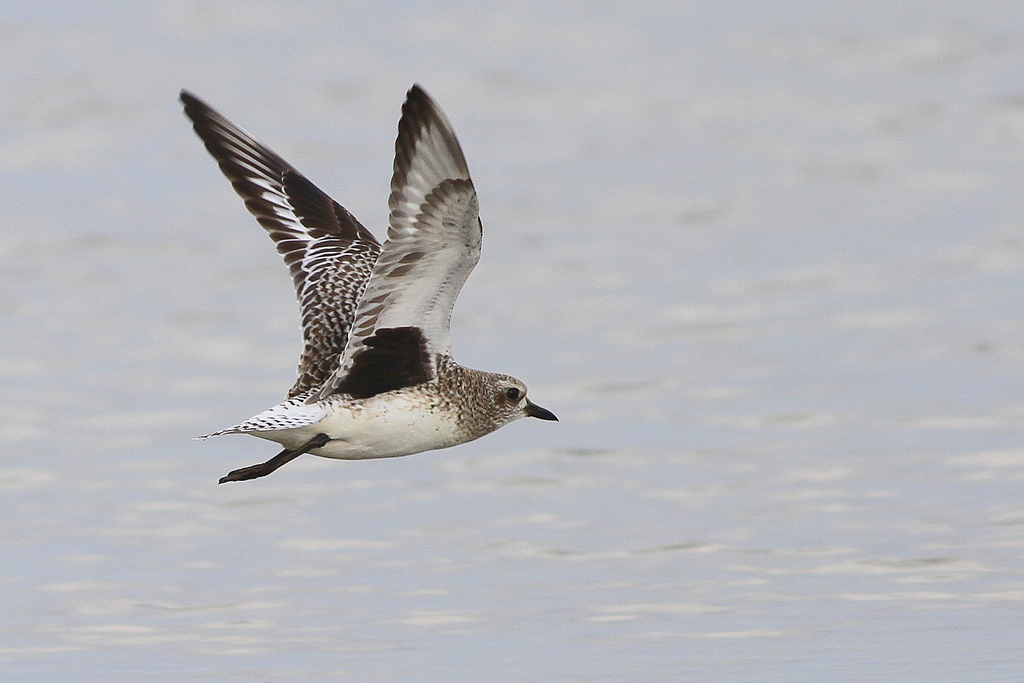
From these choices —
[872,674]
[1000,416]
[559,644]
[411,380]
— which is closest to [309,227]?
[411,380]

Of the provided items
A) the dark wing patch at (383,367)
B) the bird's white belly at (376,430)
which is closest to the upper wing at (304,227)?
the dark wing patch at (383,367)

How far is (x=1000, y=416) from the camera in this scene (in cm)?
2336

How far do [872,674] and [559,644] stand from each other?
237cm

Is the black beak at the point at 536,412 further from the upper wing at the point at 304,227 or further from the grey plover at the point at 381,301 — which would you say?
the upper wing at the point at 304,227

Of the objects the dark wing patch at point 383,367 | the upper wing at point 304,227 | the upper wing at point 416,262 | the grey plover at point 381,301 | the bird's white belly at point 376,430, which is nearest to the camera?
the upper wing at point 416,262

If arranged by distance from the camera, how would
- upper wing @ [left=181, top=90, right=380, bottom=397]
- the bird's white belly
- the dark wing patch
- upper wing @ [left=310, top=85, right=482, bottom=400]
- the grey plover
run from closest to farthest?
upper wing @ [left=310, top=85, right=482, bottom=400] < the grey plover < the bird's white belly < the dark wing patch < upper wing @ [left=181, top=90, right=380, bottom=397]

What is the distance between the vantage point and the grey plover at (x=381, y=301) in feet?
49.1

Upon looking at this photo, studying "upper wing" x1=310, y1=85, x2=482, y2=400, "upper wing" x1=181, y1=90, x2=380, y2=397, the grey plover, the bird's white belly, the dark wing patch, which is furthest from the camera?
"upper wing" x1=181, y1=90, x2=380, y2=397

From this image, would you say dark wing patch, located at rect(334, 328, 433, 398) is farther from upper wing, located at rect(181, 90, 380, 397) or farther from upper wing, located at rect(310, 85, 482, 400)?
upper wing, located at rect(181, 90, 380, 397)

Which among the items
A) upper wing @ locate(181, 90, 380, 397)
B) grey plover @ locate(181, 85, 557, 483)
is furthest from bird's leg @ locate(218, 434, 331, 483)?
upper wing @ locate(181, 90, 380, 397)

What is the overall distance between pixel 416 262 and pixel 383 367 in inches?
40.9

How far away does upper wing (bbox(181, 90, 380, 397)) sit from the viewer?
56.4 feet

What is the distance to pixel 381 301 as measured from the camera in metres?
15.7

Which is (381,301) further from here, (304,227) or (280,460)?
(304,227)
